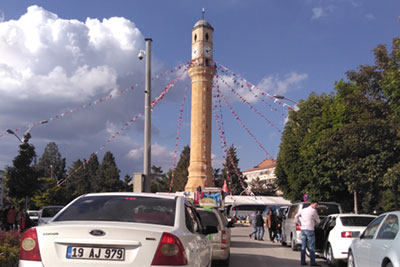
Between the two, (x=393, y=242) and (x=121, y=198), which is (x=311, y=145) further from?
(x=121, y=198)

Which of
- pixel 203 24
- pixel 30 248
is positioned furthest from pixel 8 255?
pixel 203 24

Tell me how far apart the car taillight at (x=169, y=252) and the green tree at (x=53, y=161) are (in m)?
95.0

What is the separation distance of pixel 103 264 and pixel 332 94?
35.7m

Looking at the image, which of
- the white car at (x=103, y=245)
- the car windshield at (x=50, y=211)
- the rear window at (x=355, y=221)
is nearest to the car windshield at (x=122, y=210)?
the white car at (x=103, y=245)

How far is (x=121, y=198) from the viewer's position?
18.9 ft

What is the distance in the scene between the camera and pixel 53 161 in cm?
9969

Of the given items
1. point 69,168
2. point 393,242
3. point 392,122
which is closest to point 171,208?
point 393,242

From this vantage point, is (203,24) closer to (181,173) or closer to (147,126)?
(181,173)

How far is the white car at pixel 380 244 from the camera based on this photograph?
6.90 metres

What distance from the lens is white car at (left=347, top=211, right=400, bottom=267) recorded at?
6.90 meters

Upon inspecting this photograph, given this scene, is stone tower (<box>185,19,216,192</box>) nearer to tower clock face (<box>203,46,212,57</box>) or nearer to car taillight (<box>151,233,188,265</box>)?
tower clock face (<box>203,46,212,57</box>)

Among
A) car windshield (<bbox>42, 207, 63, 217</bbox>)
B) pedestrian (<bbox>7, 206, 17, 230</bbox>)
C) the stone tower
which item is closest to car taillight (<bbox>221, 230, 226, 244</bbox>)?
pedestrian (<bbox>7, 206, 17, 230</bbox>)

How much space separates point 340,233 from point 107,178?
83.8m

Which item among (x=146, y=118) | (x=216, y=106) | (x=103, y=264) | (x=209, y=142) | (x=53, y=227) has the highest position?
(x=216, y=106)
